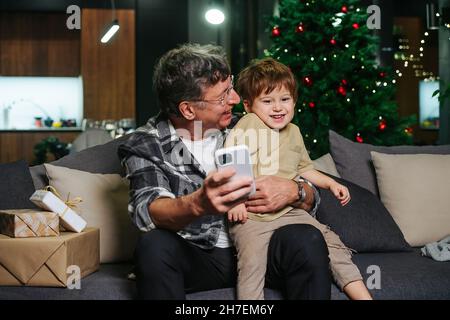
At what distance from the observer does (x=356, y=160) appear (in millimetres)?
2896

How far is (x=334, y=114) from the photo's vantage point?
13.5ft

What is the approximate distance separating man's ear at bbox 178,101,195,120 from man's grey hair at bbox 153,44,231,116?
0.01m

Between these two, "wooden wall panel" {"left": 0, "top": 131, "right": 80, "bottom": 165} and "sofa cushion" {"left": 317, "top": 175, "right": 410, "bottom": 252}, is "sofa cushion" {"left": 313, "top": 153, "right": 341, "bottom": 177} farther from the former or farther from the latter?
"wooden wall panel" {"left": 0, "top": 131, "right": 80, "bottom": 165}

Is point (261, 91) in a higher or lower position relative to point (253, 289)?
higher

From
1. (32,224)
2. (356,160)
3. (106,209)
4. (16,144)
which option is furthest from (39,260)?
(16,144)

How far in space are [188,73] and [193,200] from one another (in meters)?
0.51

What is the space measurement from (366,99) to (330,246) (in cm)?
230

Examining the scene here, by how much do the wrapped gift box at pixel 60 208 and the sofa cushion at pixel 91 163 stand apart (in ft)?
1.53

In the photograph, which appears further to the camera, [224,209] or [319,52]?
[319,52]

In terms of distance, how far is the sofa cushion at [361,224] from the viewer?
2.53 metres

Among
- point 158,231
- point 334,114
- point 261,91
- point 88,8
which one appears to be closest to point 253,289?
point 158,231

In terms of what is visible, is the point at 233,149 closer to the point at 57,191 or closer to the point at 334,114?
the point at 57,191

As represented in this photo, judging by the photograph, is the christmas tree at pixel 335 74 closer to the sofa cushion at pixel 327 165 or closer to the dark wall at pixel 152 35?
the sofa cushion at pixel 327 165

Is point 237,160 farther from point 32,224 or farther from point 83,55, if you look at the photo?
point 83,55
